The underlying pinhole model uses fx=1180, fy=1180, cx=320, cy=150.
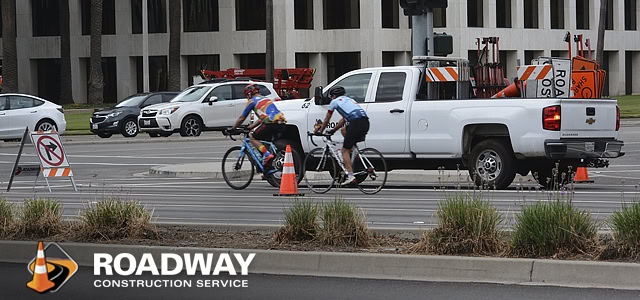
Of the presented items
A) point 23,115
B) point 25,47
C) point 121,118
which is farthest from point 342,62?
point 23,115

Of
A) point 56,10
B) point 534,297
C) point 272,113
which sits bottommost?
point 534,297

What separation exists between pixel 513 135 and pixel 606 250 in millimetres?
8604

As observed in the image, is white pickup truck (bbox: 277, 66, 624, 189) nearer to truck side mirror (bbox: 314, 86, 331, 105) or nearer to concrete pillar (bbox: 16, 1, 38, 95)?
truck side mirror (bbox: 314, 86, 331, 105)

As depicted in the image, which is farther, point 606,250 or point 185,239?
point 185,239

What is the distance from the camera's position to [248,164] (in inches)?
768

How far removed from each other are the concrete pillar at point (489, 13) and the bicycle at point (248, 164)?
2064 inches

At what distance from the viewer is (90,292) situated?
9.31 metres

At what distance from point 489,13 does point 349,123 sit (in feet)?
177

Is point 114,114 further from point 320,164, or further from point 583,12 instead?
point 583,12

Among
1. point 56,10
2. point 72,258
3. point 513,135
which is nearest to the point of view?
point 72,258

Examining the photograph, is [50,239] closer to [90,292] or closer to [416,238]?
[90,292]

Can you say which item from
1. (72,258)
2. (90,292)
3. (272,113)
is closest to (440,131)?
(272,113)

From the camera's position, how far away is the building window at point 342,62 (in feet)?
230

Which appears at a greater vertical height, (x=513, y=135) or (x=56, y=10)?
(x=56, y=10)
